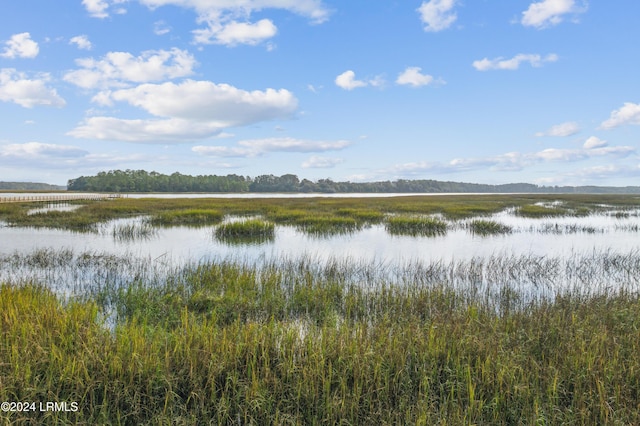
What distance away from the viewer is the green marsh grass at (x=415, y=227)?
24828 millimetres

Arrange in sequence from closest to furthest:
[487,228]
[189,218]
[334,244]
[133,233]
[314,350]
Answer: [314,350] < [334,244] < [133,233] < [487,228] < [189,218]

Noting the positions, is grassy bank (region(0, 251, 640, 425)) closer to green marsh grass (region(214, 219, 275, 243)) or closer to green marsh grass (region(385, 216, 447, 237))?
green marsh grass (region(214, 219, 275, 243))

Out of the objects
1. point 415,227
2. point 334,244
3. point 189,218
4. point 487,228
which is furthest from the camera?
point 189,218

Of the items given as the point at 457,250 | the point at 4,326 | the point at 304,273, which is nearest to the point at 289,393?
the point at 4,326

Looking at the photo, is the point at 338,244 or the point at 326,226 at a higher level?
the point at 326,226

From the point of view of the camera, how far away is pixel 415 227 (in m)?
26.6

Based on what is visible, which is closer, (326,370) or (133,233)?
(326,370)

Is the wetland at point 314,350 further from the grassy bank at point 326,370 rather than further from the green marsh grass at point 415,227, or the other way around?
the green marsh grass at point 415,227

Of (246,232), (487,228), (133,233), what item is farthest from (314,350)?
(487,228)

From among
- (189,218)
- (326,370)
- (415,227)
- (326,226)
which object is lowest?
(326,370)
